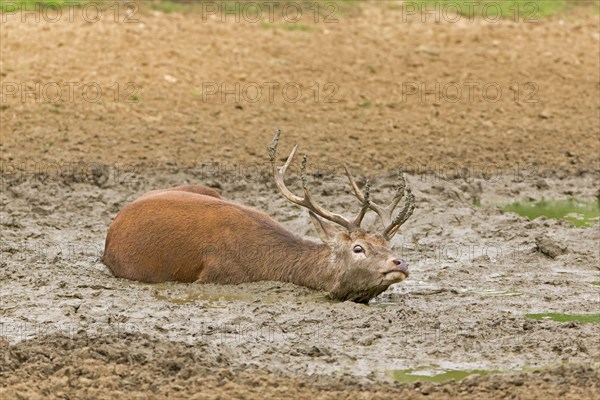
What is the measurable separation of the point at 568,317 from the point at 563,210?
4.49m

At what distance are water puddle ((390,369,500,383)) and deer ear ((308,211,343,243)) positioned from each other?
2768mm

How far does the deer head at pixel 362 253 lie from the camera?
10.9 meters

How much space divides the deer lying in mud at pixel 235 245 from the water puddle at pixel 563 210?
3485 millimetres

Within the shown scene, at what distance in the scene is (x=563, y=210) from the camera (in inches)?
582

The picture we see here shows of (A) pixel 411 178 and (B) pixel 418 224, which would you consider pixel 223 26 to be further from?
(B) pixel 418 224

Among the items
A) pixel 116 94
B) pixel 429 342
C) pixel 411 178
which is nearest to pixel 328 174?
pixel 411 178

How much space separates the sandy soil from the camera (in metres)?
8.77

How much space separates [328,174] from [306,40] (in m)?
4.76

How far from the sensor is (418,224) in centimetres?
1372

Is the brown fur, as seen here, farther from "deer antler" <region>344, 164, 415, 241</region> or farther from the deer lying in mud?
"deer antler" <region>344, 164, 415, 241</region>
